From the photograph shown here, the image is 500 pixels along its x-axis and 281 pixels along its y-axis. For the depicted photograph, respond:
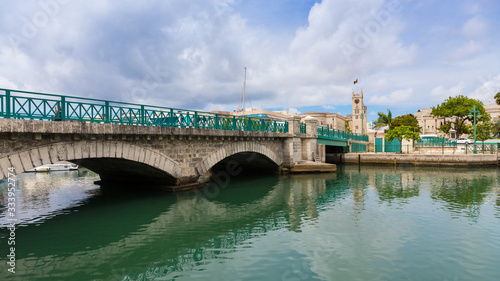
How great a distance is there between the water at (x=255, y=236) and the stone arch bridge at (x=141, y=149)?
1.80 metres

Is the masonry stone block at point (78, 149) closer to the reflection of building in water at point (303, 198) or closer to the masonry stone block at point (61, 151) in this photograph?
the masonry stone block at point (61, 151)

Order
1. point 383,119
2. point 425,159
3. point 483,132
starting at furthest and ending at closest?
point 383,119 → point 483,132 → point 425,159

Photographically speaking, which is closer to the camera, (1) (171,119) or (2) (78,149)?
(2) (78,149)

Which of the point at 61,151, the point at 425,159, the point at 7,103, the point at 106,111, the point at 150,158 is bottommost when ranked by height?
the point at 425,159

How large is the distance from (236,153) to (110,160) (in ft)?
30.4

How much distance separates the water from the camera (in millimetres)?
7389

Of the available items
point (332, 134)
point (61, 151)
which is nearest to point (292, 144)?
point (332, 134)

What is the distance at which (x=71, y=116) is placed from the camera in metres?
11.6

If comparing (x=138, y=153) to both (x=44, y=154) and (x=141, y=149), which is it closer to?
(x=141, y=149)

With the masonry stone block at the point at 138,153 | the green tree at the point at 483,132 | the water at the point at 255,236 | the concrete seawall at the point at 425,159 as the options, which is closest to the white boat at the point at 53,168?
the water at the point at 255,236

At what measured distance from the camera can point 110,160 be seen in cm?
1593

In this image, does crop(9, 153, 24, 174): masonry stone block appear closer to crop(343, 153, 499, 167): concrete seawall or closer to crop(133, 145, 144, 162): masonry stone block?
crop(133, 145, 144, 162): masonry stone block

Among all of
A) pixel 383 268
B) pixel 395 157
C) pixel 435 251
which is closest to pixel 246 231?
pixel 383 268

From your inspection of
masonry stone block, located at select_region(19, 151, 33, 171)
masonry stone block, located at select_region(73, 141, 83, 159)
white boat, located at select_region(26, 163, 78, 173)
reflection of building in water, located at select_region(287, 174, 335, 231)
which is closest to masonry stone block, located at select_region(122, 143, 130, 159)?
masonry stone block, located at select_region(73, 141, 83, 159)
